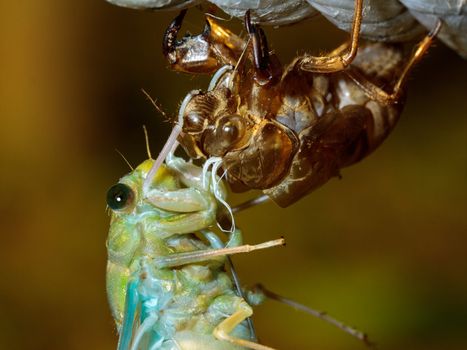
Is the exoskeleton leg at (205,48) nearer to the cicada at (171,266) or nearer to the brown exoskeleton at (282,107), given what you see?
the brown exoskeleton at (282,107)

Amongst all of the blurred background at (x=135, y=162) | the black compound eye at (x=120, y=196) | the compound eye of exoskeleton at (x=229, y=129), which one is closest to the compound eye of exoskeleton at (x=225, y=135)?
the compound eye of exoskeleton at (x=229, y=129)

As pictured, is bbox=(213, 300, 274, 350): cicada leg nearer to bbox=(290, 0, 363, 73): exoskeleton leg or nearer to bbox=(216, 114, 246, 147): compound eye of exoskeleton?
bbox=(216, 114, 246, 147): compound eye of exoskeleton

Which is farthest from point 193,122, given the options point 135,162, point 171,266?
point 135,162

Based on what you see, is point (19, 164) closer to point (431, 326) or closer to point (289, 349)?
point (289, 349)

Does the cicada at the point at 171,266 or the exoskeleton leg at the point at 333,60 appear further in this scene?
the cicada at the point at 171,266

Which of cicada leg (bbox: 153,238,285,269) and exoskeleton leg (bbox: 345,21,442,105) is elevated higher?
exoskeleton leg (bbox: 345,21,442,105)

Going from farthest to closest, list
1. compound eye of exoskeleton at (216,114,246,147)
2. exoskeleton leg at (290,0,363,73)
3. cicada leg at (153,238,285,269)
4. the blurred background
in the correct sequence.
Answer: the blurred background → cicada leg at (153,238,285,269) → compound eye of exoskeleton at (216,114,246,147) → exoskeleton leg at (290,0,363,73)

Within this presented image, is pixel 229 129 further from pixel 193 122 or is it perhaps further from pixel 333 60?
pixel 333 60

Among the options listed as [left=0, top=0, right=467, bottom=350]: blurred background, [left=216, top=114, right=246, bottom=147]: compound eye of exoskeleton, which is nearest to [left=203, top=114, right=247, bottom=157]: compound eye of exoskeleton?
[left=216, top=114, right=246, bottom=147]: compound eye of exoskeleton
